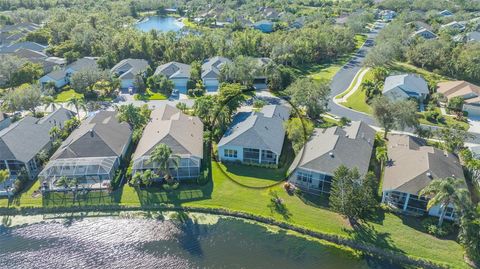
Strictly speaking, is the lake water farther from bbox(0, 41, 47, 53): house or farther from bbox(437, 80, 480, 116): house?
bbox(0, 41, 47, 53): house

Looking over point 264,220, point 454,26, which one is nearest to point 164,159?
point 264,220

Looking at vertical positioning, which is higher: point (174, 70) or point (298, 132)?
point (298, 132)

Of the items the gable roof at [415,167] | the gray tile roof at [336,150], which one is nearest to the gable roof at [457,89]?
the gable roof at [415,167]

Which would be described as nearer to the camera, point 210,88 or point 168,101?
point 168,101

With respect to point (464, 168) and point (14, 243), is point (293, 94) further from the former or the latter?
point (14, 243)

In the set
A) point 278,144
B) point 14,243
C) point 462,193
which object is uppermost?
point 462,193

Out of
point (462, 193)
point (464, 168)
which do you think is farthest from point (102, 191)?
point (464, 168)

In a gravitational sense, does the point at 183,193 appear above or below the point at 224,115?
below

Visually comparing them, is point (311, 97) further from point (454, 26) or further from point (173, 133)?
point (454, 26)
